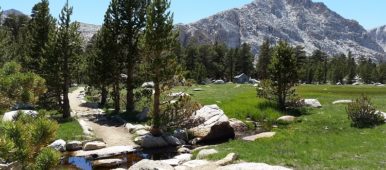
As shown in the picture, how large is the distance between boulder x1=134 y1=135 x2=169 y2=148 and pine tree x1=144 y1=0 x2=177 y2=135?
158 centimetres

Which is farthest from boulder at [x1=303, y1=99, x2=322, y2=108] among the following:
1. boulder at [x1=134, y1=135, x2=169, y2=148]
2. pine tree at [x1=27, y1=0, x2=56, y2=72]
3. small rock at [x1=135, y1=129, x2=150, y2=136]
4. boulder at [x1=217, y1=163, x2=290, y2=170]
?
pine tree at [x1=27, y1=0, x2=56, y2=72]

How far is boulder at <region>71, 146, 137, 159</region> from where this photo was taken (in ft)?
109

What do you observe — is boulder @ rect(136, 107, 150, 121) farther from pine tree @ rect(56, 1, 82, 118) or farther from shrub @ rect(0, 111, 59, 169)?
shrub @ rect(0, 111, 59, 169)

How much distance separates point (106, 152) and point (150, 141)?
4553mm

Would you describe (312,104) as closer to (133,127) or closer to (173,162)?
(133,127)

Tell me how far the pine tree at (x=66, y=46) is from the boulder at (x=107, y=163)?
19.8m

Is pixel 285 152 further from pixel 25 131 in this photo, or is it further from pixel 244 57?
pixel 244 57

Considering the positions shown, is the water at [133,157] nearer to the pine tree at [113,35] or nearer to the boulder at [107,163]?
the boulder at [107,163]

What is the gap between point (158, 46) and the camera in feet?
130

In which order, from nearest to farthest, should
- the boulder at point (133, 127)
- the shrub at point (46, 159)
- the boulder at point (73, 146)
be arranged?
the shrub at point (46, 159), the boulder at point (73, 146), the boulder at point (133, 127)

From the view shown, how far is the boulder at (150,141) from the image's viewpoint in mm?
36906

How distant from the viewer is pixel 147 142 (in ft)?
121

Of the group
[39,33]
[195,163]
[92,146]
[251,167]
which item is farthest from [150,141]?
[39,33]

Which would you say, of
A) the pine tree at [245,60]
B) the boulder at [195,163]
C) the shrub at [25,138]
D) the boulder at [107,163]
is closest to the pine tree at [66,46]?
the boulder at [107,163]
